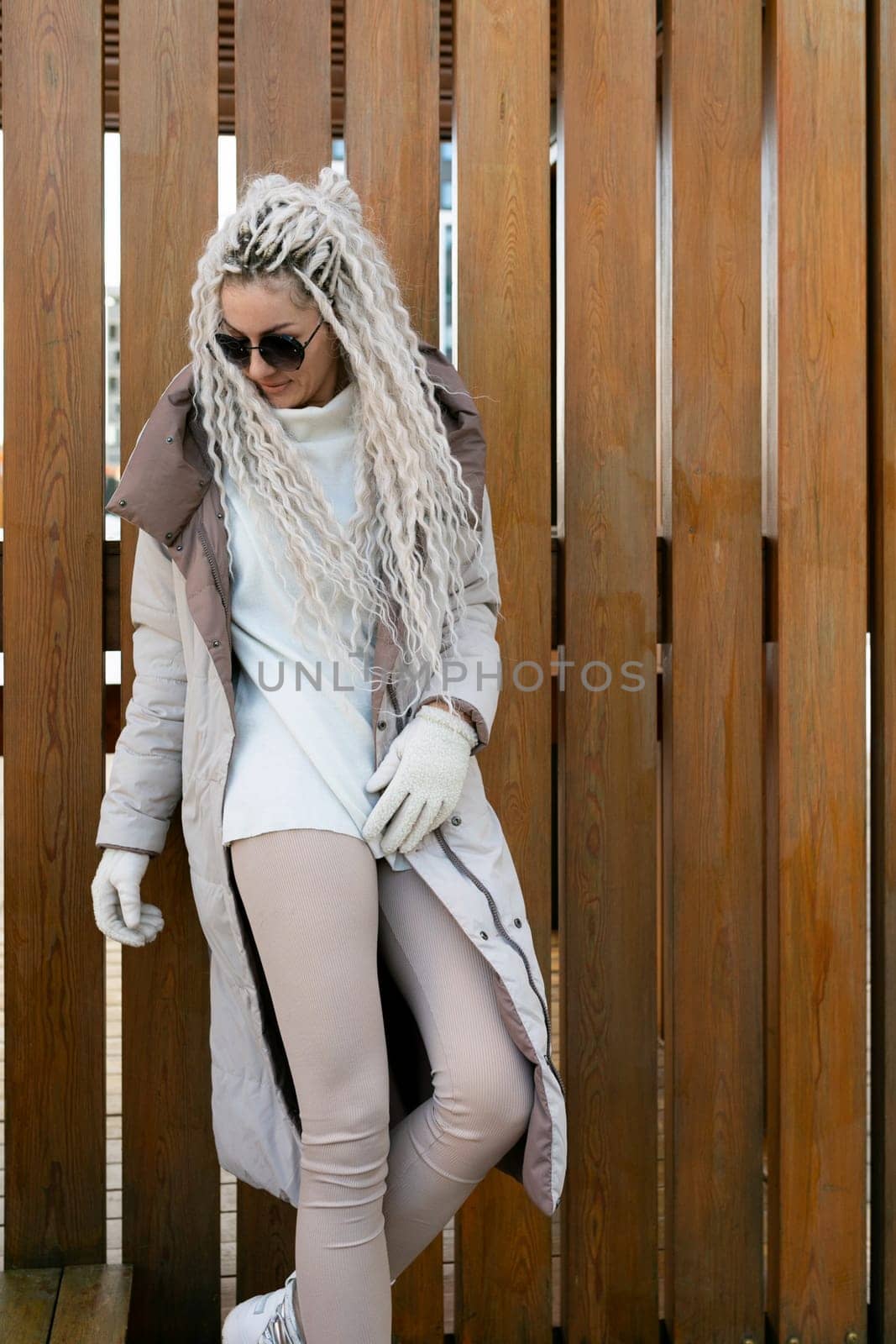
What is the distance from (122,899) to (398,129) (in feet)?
4.47

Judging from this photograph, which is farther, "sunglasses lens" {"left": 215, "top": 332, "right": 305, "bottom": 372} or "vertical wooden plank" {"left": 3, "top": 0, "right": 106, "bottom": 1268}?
"vertical wooden plank" {"left": 3, "top": 0, "right": 106, "bottom": 1268}

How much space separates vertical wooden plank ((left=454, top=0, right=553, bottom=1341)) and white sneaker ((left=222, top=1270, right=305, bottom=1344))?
19.5 inches

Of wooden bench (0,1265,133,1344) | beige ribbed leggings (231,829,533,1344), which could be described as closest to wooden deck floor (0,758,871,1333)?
wooden bench (0,1265,133,1344)

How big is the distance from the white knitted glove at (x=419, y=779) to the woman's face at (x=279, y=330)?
1.62 feet

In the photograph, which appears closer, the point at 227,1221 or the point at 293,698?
the point at 293,698

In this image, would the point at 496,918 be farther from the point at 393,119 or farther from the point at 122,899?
the point at 393,119

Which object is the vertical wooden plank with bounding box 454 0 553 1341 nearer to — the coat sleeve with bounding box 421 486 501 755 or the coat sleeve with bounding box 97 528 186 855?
the coat sleeve with bounding box 421 486 501 755

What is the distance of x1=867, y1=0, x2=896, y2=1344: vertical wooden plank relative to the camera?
2.18m

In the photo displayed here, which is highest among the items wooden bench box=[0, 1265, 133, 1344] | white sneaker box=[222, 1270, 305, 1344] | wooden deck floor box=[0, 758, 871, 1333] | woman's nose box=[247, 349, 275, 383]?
woman's nose box=[247, 349, 275, 383]

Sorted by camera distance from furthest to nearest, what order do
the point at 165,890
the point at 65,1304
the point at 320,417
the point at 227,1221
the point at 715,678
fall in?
the point at 227,1221
the point at 715,678
the point at 165,890
the point at 65,1304
the point at 320,417

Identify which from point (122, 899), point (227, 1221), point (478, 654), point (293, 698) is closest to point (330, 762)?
point (293, 698)

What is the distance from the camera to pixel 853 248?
2.18m

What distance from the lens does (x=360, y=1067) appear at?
5.17 feet

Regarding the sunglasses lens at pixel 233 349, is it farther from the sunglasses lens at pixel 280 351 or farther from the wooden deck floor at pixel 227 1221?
the wooden deck floor at pixel 227 1221
